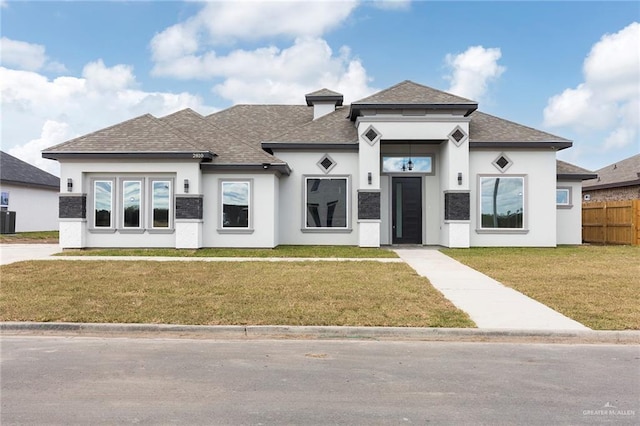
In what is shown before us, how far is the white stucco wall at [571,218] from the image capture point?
2080 centimetres

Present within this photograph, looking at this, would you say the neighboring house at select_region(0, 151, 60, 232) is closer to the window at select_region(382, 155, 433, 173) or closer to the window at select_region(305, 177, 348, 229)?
the window at select_region(305, 177, 348, 229)

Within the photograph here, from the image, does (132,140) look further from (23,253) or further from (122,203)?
(23,253)

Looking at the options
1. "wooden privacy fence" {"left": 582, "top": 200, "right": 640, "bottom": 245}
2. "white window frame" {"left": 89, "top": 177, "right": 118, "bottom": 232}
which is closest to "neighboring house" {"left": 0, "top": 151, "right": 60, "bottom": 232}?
"white window frame" {"left": 89, "top": 177, "right": 118, "bottom": 232}

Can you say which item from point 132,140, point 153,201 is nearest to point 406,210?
point 153,201

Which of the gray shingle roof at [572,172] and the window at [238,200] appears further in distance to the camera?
the gray shingle roof at [572,172]

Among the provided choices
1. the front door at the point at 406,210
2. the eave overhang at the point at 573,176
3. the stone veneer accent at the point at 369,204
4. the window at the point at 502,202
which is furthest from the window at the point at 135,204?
the eave overhang at the point at 573,176

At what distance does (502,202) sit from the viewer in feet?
63.5

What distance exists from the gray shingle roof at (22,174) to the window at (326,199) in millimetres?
19244

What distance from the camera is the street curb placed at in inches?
274

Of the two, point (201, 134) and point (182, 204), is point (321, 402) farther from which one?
point (201, 134)

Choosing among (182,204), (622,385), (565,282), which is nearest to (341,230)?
(182,204)

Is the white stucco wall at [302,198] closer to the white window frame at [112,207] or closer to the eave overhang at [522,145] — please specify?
the eave overhang at [522,145]

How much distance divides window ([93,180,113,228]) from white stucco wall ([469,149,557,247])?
14.2 m

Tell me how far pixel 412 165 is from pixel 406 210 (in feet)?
6.37
